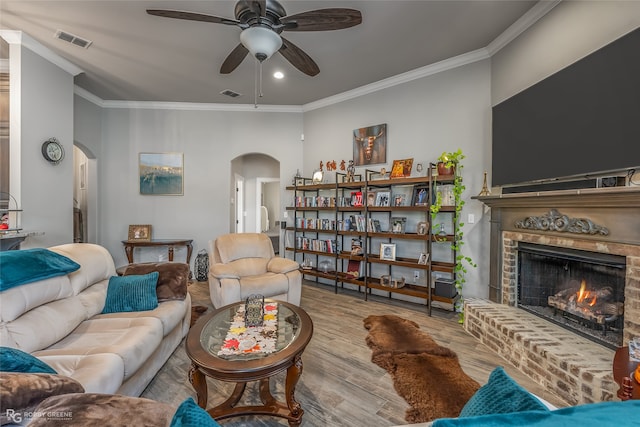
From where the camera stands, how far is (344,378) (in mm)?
2115

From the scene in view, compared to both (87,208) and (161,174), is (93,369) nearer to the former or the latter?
(161,174)

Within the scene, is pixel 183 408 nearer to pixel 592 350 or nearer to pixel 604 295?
pixel 592 350

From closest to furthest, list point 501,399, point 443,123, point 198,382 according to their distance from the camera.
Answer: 1. point 501,399
2. point 198,382
3. point 443,123

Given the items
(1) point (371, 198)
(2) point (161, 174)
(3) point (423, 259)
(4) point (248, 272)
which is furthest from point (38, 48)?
(3) point (423, 259)

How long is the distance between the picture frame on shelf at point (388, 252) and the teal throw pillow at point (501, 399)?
9.60 feet

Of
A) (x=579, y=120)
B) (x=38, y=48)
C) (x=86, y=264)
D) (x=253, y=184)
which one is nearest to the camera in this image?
(x=579, y=120)

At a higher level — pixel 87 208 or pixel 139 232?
pixel 87 208

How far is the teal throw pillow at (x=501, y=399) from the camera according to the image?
2.32 feet

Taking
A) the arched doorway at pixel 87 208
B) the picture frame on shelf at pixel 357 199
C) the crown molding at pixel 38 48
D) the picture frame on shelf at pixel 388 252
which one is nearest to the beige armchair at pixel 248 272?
the picture frame on shelf at pixel 388 252

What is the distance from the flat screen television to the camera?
177 cm

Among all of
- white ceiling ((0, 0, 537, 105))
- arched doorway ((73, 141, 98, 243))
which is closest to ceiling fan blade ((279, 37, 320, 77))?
white ceiling ((0, 0, 537, 105))

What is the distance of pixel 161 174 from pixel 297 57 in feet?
12.4

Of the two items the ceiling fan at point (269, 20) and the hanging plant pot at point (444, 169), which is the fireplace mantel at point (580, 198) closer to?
the hanging plant pot at point (444, 169)

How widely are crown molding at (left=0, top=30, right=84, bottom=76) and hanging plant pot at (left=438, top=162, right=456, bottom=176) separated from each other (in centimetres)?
487
